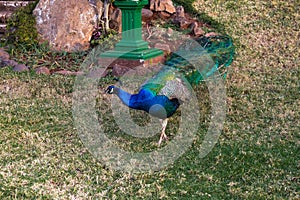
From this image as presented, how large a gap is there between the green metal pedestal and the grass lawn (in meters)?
0.65

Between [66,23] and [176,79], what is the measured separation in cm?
353

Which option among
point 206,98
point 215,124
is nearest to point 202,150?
point 215,124

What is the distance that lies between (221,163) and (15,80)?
348cm

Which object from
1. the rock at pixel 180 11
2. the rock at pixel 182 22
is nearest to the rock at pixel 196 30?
the rock at pixel 182 22

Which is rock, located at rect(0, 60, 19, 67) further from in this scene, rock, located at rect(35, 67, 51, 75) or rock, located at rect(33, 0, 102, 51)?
rock, located at rect(33, 0, 102, 51)

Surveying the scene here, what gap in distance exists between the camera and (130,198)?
3.62 m

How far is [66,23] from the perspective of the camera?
25.2 ft

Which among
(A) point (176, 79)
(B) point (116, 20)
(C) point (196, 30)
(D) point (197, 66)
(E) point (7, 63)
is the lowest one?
(E) point (7, 63)

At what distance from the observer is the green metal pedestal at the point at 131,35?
6766 mm

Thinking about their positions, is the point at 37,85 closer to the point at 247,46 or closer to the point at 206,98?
the point at 206,98

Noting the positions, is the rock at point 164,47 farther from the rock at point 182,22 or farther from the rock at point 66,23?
the rock at point 66,23

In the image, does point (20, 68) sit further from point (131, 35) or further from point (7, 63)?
point (131, 35)

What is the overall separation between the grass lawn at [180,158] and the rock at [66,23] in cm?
115

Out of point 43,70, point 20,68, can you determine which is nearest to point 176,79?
point 43,70
